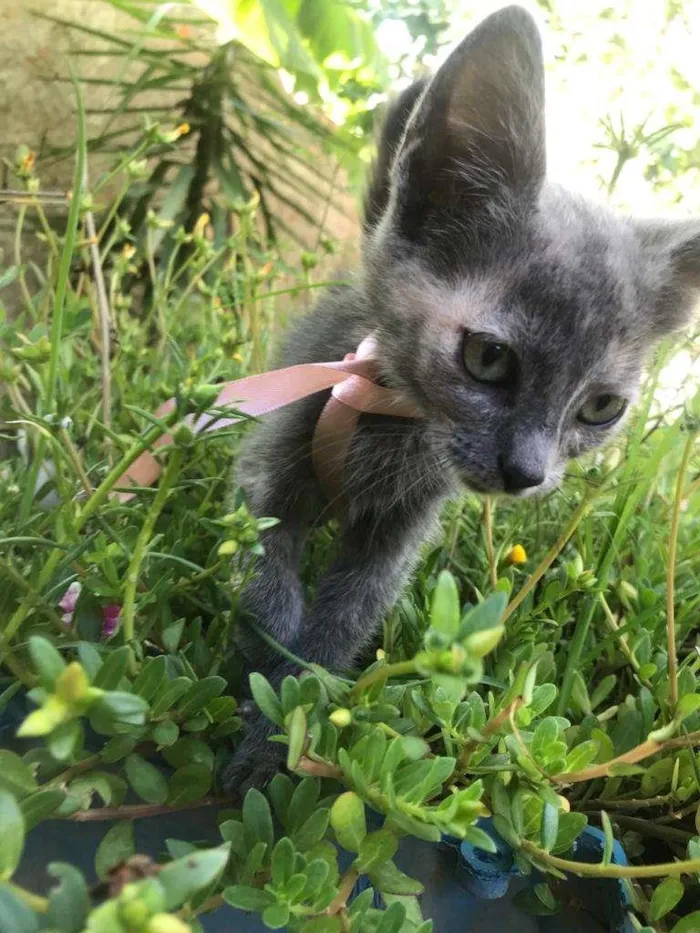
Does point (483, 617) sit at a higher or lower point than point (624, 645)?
higher

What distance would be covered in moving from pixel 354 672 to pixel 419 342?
0.37 meters

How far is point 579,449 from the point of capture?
33.4 inches

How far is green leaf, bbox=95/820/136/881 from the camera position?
43 cm

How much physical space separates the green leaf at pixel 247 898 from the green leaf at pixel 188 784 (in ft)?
0.32

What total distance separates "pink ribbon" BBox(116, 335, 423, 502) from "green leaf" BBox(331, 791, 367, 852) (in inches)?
16.2

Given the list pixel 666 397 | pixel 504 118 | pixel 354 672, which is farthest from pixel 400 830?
pixel 666 397

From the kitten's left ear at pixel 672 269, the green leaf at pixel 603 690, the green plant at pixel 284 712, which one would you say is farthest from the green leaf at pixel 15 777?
the kitten's left ear at pixel 672 269

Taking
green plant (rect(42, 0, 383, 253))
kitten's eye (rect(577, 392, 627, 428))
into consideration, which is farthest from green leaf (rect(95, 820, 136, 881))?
green plant (rect(42, 0, 383, 253))

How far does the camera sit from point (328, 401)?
2.93ft

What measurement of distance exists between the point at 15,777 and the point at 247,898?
142 mm

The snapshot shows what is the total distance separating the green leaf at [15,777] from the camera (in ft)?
1.25

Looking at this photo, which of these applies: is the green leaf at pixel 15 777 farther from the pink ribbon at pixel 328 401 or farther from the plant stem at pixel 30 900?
the pink ribbon at pixel 328 401

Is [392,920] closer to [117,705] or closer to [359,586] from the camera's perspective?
[117,705]

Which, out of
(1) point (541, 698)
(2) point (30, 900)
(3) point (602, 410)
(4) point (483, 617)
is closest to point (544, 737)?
(1) point (541, 698)
